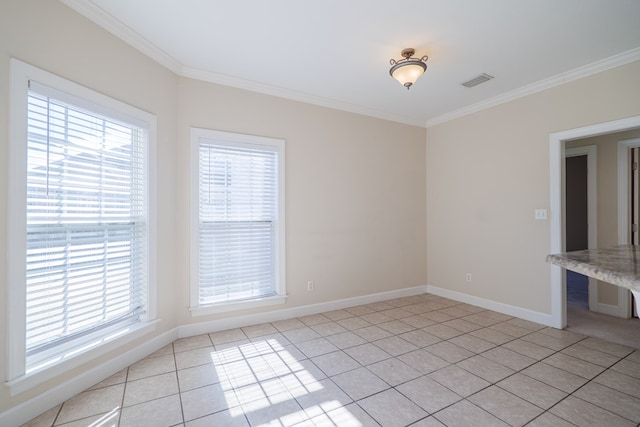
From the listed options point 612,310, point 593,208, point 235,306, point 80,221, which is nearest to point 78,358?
point 80,221

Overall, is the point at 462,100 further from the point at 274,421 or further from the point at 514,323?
the point at 274,421

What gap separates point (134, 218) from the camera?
2627 millimetres

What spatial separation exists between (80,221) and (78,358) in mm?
998

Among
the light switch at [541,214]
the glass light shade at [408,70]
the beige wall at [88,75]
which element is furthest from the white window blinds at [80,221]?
the light switch at [541,214]

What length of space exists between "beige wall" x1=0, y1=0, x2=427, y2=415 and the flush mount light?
4.34ft

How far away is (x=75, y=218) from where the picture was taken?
84.1 inches

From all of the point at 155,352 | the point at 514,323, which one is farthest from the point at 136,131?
the point at 514,323

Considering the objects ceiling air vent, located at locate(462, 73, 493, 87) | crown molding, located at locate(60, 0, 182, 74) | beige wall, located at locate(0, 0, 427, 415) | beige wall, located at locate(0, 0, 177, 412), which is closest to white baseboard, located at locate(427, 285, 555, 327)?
beige wall, located at locate(0, 0, 427, 415)

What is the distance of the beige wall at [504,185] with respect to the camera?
3.14 m

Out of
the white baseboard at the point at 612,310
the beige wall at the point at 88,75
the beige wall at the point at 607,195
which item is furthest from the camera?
the beige wall at the point at 607,195

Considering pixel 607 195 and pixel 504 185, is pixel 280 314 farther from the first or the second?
pixel 607 195

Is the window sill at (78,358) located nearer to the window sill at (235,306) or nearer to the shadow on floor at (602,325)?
A: the window sill at (235,306)

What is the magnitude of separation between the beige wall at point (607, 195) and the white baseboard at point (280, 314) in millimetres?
2479

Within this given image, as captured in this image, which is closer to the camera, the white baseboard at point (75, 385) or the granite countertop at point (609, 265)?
the granite countertop at point (609, 265)
